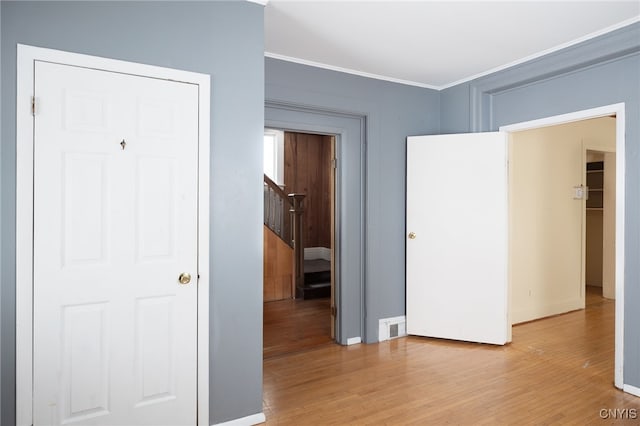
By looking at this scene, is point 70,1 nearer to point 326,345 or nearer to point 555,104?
point 326,345

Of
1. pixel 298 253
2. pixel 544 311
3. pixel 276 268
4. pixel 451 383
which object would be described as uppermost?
pixel 298 253

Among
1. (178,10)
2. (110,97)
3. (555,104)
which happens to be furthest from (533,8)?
(110,97)

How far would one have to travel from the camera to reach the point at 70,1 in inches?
76.0

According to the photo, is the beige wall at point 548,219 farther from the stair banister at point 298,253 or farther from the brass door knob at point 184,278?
the brass door knob at point 184,278

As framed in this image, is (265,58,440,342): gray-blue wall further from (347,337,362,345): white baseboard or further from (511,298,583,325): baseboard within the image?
(511,298,583,325): baseboard

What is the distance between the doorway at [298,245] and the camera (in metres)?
3.98

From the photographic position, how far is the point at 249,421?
2.38 meters

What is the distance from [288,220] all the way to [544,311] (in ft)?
11.4

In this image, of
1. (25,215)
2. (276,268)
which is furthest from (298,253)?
(25,215)

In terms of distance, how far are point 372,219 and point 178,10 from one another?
95.8 inches

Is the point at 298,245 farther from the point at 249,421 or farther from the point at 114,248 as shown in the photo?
the point at 114,248

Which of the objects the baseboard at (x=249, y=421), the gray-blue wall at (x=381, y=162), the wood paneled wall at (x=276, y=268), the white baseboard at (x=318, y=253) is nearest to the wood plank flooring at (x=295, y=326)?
the wood paneled wall at (x=276, y=268)

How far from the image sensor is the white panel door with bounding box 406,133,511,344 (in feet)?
12.1

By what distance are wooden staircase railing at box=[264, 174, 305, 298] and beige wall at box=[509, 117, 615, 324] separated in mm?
2756
